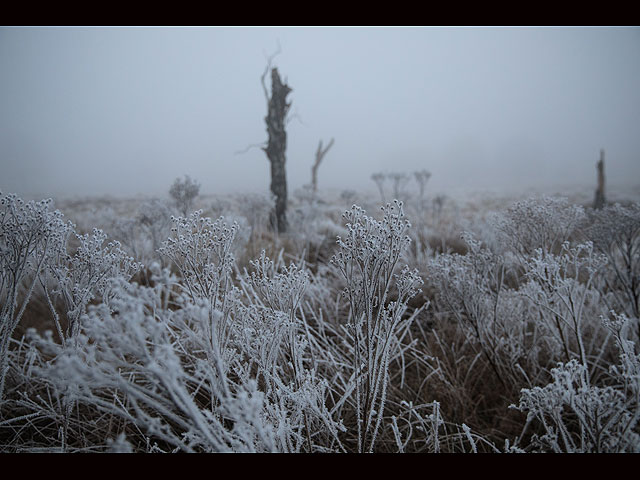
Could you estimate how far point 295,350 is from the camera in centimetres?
126

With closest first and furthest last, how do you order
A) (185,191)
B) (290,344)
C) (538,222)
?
1. (290,344)
2. (538,222)
3. (185,191)

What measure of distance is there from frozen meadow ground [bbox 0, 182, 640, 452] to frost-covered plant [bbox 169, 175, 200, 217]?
172mm

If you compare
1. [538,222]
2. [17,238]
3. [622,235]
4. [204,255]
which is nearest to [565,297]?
[538,222]

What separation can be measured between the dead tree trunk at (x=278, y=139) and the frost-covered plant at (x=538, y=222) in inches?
136

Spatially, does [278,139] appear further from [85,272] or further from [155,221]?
[85,272]

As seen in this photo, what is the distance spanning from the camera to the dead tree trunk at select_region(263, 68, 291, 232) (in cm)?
498

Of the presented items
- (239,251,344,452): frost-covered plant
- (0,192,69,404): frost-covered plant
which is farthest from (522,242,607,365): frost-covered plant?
(0,192,69,404): frost-covered plant

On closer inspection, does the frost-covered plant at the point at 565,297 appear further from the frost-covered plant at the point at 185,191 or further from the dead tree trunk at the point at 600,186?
the dead tree trunk at the point at 600,186

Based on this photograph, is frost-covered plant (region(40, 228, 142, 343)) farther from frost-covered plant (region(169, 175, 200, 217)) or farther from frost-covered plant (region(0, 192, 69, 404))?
frost-covered plant (region(169, 175, 200, 217))

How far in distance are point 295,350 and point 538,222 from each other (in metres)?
1.65

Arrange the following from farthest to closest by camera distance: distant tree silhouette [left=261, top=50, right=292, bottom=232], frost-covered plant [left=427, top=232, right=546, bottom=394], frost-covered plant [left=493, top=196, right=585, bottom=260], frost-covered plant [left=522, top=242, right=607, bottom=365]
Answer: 1. distant tree silhouette [left=261, top=50, right=292, bottom=232]
2. frost-covered plant [left=493, top=196, right=585, bottom=260]
3. frost-covered plant [left=427, top=232, right=546, bottom=394]
4. frost-covered plant [left=522, top=242, right=607, bottom=365]

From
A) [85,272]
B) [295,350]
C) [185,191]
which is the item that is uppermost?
[185,191]
